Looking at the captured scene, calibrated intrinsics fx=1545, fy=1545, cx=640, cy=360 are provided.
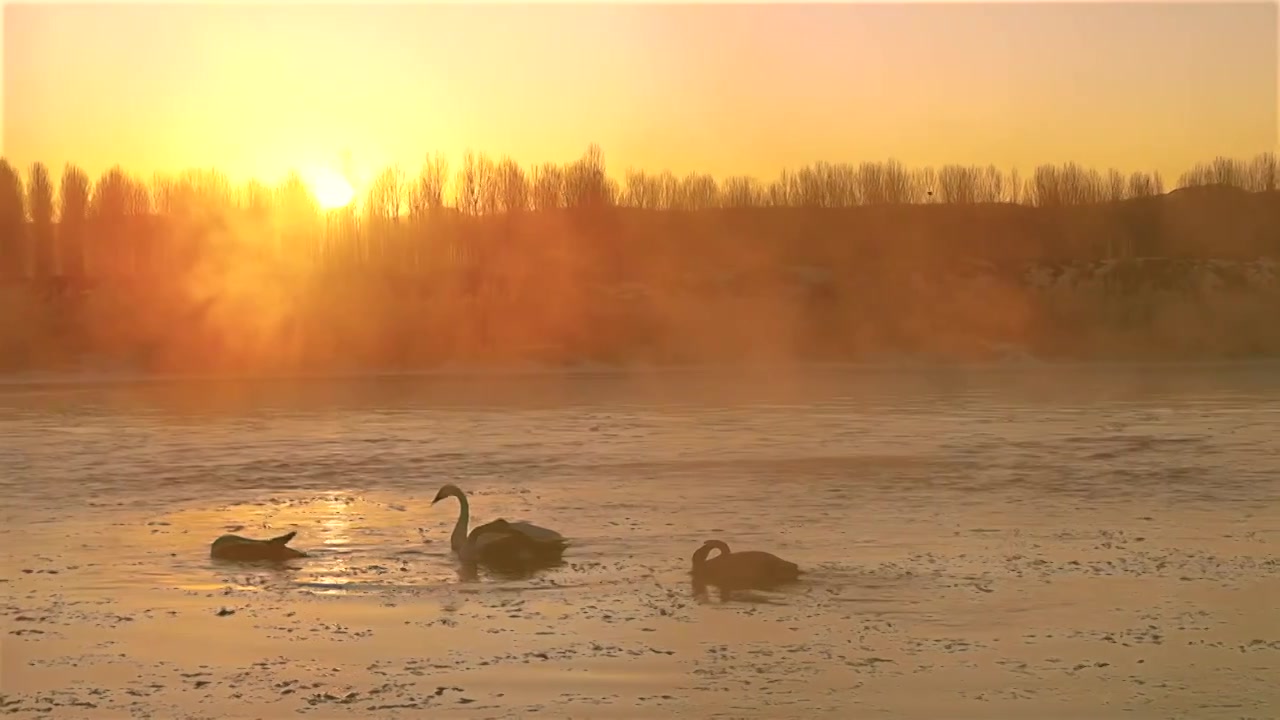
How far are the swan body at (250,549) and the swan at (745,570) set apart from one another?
3.52m

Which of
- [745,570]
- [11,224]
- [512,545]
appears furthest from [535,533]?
[11,224]

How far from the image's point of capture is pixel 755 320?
56656 mm

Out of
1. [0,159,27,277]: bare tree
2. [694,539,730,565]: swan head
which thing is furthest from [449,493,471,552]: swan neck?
[0,159,27,277]: bare tree

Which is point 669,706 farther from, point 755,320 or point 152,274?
point 152,274

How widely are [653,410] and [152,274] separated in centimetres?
3418

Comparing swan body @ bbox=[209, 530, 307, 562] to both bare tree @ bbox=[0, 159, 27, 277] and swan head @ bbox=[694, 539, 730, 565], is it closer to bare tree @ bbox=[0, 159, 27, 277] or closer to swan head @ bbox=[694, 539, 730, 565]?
swan head @ bbox=[694, 539, 730, 565]

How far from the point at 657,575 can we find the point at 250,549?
11.1ft

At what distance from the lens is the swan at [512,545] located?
1231cm

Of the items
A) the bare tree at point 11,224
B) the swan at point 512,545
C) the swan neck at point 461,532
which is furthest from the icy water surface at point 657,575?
the bare tree at point 11,224

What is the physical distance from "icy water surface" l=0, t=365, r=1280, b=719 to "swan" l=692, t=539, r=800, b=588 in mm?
173

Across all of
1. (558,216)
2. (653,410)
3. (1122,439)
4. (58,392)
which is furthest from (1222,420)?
(558,216)

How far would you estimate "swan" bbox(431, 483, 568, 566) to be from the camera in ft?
40.4

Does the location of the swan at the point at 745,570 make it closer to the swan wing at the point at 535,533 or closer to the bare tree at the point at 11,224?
the swan wing at the point at 535,533

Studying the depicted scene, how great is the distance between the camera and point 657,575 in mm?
11898
